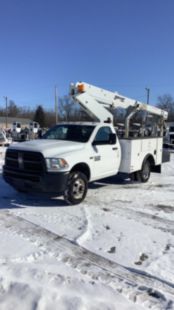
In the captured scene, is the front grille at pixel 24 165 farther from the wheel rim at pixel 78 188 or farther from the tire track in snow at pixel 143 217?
the tire track in snow at pixel 143 217

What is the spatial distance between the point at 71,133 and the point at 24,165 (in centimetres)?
176

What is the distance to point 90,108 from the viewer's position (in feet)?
27.8

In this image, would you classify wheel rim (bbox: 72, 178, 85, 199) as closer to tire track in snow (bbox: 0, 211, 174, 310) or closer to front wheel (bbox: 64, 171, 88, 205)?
front wheel (bbox: 64, 171, 88, 205)

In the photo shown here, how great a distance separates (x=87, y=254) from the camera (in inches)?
161

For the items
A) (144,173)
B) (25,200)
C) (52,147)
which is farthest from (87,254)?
(144,173)

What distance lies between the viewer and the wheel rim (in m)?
6.43

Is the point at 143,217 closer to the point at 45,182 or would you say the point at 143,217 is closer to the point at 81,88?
the point at 45,182

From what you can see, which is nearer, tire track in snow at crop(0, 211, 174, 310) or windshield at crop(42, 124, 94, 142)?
tire track in snow at crop(0, 211, 174, 310)

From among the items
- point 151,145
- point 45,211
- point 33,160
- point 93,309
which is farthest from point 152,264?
point 151,145

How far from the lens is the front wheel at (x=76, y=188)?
631cm

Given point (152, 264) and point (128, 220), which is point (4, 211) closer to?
point (128, 220)

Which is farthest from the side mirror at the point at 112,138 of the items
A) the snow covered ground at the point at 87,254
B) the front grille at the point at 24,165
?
the front grille at the point at 24,165

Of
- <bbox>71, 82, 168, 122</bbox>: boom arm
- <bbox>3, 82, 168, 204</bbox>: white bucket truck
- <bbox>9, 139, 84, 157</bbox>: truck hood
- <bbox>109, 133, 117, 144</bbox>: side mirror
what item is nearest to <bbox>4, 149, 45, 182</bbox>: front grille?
<bbox>3, 82, 168, 204</bbox>: white bucket truck

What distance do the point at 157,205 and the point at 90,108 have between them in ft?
11.6
